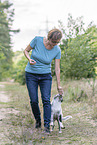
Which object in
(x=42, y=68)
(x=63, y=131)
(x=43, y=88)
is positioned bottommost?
(x=63, y=131)

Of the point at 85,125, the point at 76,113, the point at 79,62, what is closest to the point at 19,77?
the point at 79,62

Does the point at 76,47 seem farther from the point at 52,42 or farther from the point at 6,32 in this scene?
the point at 6,32

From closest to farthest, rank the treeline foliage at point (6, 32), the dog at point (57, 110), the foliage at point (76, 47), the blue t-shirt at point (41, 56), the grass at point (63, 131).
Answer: the grass at point (63, 131) → the blue t-shirt at point (41, 56) → the dog at point (57, 110) → the foliage at point (76, 47) → the treeline foliage at point (6, 32)

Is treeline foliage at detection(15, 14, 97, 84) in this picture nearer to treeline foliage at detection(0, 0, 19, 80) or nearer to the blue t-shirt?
the blue t-shirt

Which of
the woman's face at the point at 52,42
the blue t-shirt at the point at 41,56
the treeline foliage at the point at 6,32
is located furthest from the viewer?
the treeline foliage at the point at 6,32

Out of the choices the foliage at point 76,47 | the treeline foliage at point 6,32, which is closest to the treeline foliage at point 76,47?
the foliage at point 76,47

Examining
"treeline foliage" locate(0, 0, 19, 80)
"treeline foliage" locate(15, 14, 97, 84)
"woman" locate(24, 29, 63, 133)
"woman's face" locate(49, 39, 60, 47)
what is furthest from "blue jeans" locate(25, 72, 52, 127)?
"treeline foliage" locate(0, 0, 19, 80)

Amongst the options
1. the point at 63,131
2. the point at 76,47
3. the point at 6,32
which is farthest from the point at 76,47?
the point at 6,32

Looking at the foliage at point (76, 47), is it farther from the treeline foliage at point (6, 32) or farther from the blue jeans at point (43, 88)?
the treeline foliage at point (6, 32)

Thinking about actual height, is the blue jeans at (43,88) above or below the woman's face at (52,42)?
below

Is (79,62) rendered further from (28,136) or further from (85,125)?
(28,136)

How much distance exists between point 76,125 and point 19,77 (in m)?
17.3

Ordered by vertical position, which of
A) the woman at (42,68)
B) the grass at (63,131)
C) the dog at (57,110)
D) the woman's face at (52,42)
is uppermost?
the woman's face at (52,42)

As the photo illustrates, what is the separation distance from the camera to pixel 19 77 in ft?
71.9
